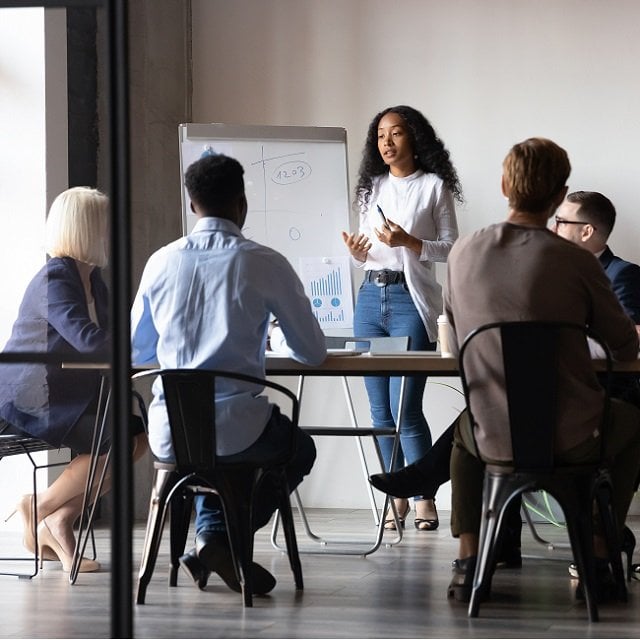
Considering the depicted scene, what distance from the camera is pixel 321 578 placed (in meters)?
3.38

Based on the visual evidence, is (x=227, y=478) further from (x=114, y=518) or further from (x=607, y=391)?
(x=114, y=518)

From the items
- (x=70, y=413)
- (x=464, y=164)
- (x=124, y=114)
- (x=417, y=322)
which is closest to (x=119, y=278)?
(x=124, y=114)

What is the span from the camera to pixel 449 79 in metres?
5.28

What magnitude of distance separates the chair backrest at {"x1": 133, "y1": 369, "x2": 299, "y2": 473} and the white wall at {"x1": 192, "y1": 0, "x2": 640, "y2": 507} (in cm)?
253

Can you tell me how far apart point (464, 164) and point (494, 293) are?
106 inches

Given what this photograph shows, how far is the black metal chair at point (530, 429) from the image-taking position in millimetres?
2602

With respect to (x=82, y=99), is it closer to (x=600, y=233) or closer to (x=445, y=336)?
(x=600, y=233)

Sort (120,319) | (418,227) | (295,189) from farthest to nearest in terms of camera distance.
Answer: (295,189)
(418,227)
(120,319)

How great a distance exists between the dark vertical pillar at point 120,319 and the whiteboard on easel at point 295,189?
3840 millimetres

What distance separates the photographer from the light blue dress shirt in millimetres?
2873

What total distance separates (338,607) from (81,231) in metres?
1.48

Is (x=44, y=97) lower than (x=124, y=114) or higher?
higher

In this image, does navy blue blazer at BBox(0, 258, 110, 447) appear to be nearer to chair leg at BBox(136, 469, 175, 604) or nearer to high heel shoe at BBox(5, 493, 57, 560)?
high heel shoe at BBox(5, 493, 57, 560)

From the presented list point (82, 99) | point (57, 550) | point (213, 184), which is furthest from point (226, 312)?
point (82, 99)
